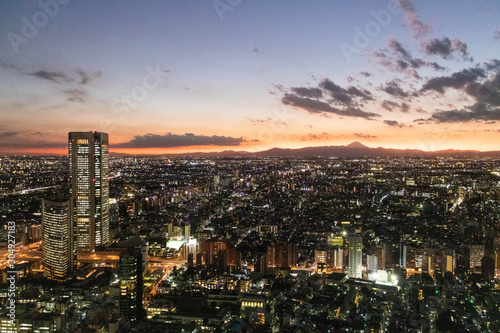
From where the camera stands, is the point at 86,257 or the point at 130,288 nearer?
the point at 130,288

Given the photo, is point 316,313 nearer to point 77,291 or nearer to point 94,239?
point 77,291

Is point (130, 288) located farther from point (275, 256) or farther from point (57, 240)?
point (275, 256)

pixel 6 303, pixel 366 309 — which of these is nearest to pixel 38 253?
pixel 6 303

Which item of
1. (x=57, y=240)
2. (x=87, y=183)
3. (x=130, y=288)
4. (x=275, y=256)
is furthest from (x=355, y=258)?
(x=87, y=183)

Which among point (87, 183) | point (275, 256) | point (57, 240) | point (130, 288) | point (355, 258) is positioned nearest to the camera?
point (130, 288)

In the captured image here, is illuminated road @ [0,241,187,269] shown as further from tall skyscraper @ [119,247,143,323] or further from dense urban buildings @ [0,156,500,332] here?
tall skyscraper @ [119,247,143,323]

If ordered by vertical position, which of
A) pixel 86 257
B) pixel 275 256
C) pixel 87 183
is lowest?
pixel 86 257

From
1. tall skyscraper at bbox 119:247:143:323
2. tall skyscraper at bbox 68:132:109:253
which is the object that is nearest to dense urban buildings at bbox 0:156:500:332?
tall skyscraper at bbox 119:247:143:323
